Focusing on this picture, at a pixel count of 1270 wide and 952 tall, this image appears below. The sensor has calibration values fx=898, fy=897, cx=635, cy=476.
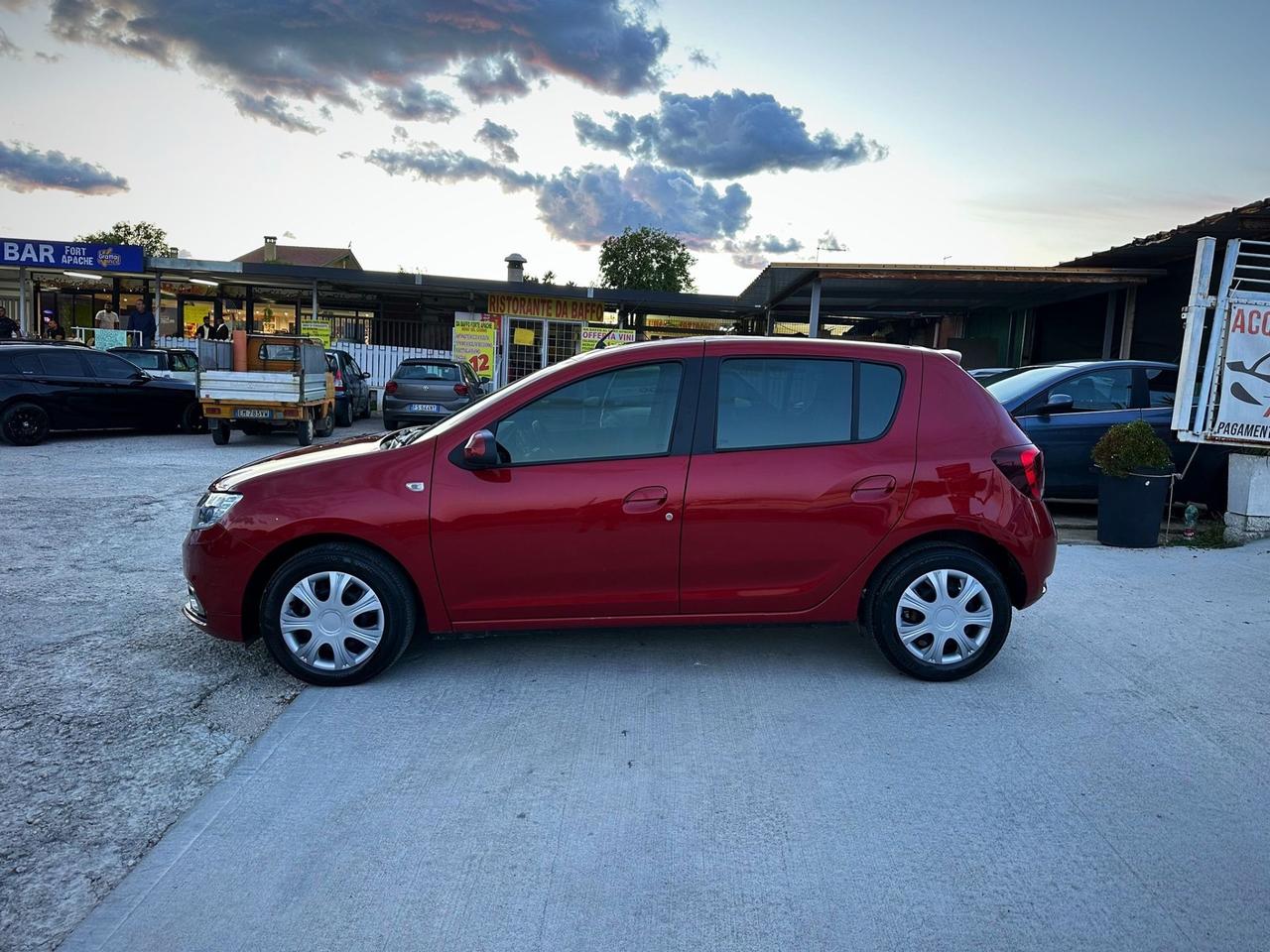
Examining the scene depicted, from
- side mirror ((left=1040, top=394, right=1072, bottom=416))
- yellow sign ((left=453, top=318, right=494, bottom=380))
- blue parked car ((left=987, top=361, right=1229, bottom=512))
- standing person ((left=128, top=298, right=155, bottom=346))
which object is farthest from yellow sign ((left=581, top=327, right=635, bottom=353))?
side mirror ((left=1040, top=394, right=1072, bottom=416))

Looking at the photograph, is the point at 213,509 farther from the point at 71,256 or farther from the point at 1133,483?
the point at 71,256

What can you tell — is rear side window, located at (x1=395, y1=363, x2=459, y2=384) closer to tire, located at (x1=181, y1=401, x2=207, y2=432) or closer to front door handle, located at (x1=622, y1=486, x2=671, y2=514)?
tire, located at (x1=181, y1=401, x2=207, y2=432)

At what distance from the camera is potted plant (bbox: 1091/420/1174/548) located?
25.5 ft

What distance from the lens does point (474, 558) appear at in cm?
423

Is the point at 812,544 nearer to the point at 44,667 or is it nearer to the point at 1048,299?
the point at 44,667

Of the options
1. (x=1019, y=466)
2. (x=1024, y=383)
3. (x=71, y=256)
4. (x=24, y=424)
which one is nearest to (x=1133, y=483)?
(x=1024, y=383)

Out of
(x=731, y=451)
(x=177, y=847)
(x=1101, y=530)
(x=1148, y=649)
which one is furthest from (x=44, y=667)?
(x=1101, y=530)

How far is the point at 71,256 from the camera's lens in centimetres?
2291

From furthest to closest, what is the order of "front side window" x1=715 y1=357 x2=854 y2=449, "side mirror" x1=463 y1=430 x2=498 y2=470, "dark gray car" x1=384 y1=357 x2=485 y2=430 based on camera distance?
"dark gray car" x1=384 y1=357 x2=485 y2=430, "front side window" x1=715 y1=357 x2=854 y2=449, "side mirror" x1=463 y1=430 x2=498 y2=470

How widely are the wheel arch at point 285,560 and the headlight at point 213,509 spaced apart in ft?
1.05

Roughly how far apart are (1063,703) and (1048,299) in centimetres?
1502

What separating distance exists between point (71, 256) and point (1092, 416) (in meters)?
24.0

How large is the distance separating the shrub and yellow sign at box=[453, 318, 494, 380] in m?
18.6

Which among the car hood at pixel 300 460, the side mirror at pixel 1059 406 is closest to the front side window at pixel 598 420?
the car hood at pixel 300 460
